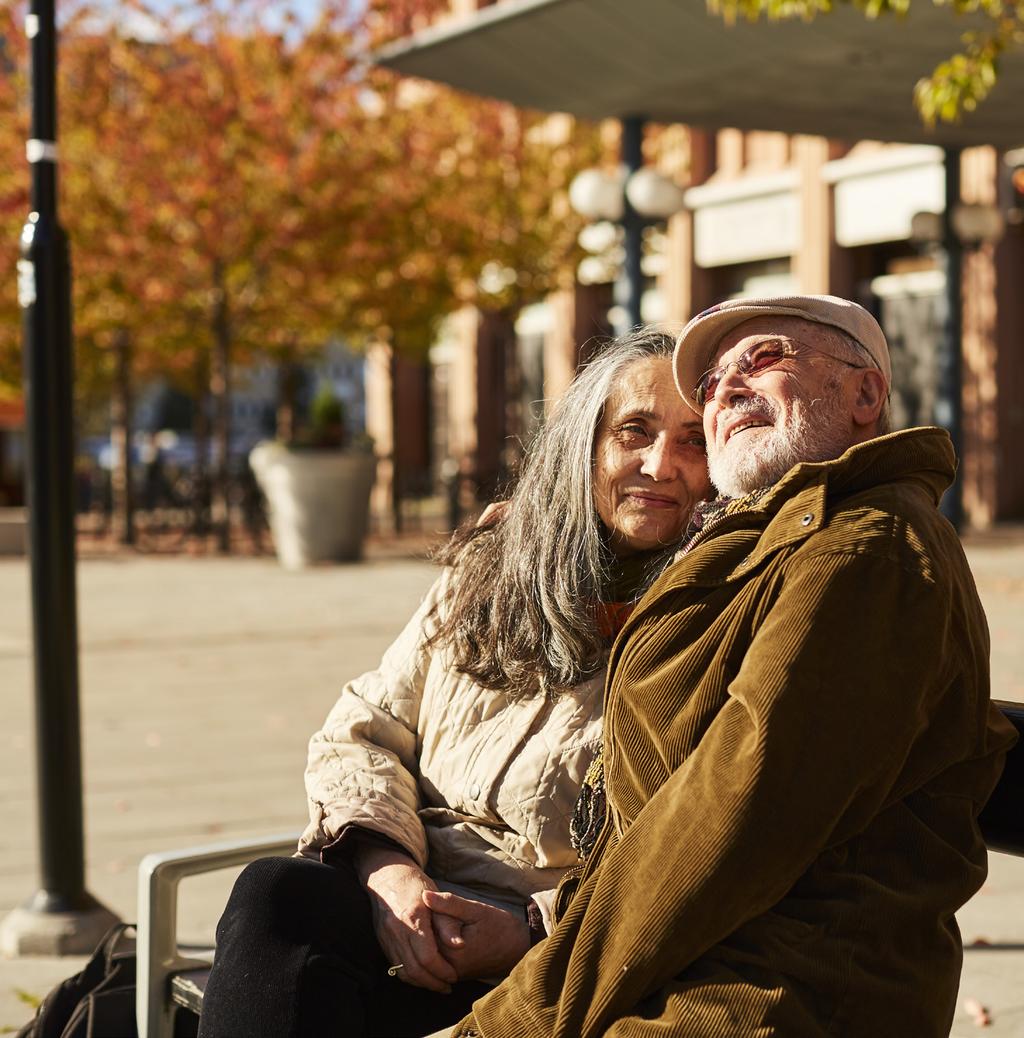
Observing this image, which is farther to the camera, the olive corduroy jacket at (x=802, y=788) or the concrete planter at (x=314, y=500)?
the concrete planter at (x=314, y=500)

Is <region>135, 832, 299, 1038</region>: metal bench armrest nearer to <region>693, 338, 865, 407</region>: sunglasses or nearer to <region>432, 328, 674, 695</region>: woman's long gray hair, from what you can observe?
<region>432, 328, 674, 695</region>: woman's long gray hair

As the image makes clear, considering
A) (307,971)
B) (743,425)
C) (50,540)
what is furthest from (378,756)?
(50,540)

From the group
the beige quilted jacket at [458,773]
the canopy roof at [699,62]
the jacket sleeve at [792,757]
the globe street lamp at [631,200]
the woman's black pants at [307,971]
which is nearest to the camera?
the jacket sleeve at [792,757]

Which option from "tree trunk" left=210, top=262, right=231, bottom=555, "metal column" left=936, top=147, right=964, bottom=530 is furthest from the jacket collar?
"tree trunk" left=210, top=262, right=231, bottom=555

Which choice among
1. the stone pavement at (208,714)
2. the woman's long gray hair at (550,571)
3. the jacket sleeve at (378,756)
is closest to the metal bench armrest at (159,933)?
the jacket sleeve at (378,756)

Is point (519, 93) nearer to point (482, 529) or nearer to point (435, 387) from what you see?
point (482, 529)

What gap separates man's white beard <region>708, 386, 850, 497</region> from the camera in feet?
7.33

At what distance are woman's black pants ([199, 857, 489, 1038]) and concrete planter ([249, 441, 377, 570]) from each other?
45.2 ft

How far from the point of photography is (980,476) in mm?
20547

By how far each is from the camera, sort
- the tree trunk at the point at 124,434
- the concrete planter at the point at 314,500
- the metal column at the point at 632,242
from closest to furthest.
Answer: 1. the metal column at the point at 632,242
2. the concrete planter at the point at 314,500
3. the tree trunk at the point at 124,434

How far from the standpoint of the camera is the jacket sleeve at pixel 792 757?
6.32ft

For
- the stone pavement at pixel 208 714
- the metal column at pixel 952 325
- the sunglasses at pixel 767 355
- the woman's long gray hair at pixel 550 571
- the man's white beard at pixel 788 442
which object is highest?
the metal column at pixel 952 325

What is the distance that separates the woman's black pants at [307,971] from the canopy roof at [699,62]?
31.6 feet

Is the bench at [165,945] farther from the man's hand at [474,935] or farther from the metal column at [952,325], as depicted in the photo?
the metal column at [952,325]
